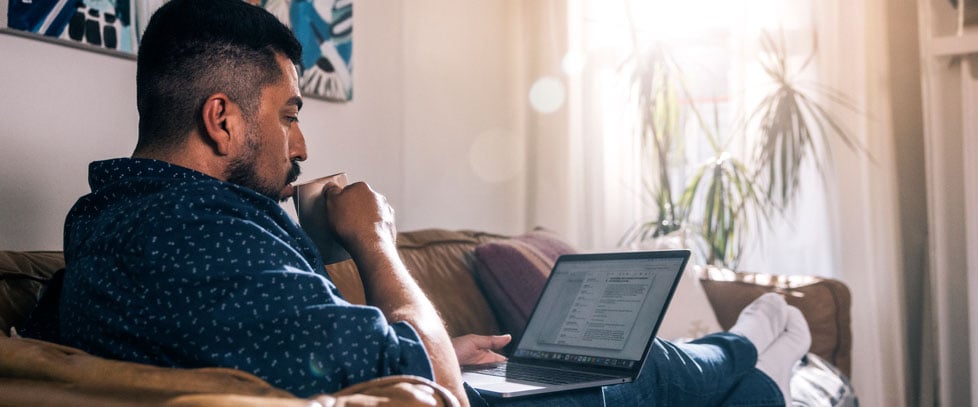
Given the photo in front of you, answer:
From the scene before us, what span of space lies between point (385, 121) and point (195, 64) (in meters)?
1.65

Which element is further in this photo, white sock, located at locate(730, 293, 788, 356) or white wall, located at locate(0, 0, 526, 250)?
white sock, located at locate(730, 293, 788, 356)

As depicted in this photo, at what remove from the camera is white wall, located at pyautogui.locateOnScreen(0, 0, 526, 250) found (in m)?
1.60

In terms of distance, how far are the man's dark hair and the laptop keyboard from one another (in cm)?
58

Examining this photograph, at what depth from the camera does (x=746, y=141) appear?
312cm

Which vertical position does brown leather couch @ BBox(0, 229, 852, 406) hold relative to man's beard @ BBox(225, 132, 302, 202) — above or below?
below

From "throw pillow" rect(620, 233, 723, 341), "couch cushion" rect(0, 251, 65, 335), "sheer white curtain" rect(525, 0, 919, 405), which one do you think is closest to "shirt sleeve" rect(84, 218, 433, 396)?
"couch cushion" rect(0, 251, 65, 335)

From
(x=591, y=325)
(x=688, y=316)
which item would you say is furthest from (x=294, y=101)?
(x=688, y=316)

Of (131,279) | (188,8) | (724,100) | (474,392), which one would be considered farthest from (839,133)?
(131,279)

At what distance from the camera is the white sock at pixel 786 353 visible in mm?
1878

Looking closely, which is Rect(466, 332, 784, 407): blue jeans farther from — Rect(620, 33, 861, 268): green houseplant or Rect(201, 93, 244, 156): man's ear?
Rect(620, 33, 861, 268): green houseplant

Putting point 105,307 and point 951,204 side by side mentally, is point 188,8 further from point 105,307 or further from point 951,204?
point 951,204

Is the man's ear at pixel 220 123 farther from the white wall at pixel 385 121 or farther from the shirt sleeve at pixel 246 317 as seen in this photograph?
the white wall at pixel 385 121

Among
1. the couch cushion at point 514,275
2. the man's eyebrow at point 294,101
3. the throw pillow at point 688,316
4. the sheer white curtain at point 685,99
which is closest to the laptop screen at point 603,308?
the couch cushion at point 514,275

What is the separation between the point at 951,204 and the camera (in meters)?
2.77
